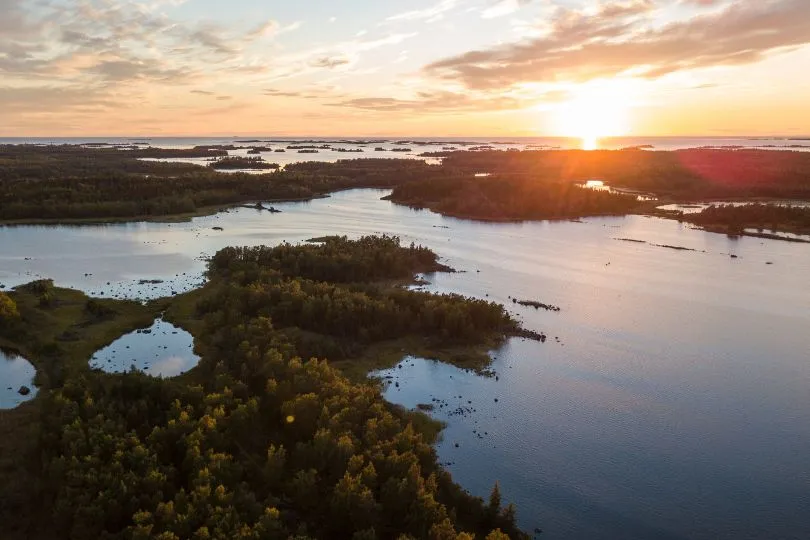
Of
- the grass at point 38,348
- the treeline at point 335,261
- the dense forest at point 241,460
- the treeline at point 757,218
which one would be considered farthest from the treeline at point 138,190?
the treeline at point 757,218

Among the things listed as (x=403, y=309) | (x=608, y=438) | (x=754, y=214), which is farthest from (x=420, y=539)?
(x=754, y=214)

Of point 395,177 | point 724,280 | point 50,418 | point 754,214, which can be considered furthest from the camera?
point 395,177

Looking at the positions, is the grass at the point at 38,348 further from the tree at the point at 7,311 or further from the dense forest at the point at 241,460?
the tree at the point at 7,311

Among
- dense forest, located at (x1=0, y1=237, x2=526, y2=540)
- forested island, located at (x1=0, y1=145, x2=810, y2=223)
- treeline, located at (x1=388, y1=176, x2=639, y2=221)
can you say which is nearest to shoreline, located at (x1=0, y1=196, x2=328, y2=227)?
forested island, located at (x1=0, y1=145, x2=810, y2=223)

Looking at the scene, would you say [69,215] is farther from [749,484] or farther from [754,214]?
[754,214]

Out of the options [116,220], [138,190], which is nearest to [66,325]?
[116,220]

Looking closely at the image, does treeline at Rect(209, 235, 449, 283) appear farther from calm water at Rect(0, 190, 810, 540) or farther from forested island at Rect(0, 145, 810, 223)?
forested island at Rect(0, 145, 810, 223)
